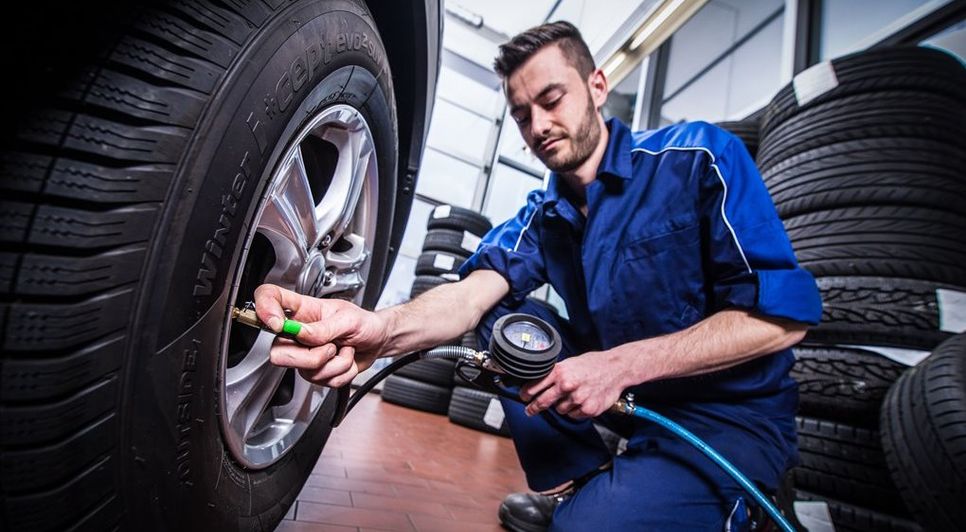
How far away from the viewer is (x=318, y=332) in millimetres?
609

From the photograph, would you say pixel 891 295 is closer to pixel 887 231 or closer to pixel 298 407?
pixel 887 231

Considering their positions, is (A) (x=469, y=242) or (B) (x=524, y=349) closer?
(B) (x=524, y=349)

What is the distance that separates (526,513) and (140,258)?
1094 millimetres

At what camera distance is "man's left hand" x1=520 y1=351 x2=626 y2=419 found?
82cm

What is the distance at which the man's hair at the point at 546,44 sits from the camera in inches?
51.2

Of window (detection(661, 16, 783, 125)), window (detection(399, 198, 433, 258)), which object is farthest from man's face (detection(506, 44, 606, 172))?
window (detection(399, 198, 433, 258))

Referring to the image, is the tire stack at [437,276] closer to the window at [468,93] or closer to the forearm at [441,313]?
the forearm at [441,313]

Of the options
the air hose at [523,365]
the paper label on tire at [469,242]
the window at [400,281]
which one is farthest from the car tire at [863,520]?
the window at [400,281]

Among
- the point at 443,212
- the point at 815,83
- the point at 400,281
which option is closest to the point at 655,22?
the point at 815,83

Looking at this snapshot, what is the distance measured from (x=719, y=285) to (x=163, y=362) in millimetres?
1014

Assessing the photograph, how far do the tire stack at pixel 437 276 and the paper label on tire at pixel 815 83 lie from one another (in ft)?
6.35

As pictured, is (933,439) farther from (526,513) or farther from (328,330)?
(328,330)

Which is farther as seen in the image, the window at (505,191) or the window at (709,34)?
the window at (505,191)

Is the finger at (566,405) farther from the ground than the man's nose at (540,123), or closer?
closer
